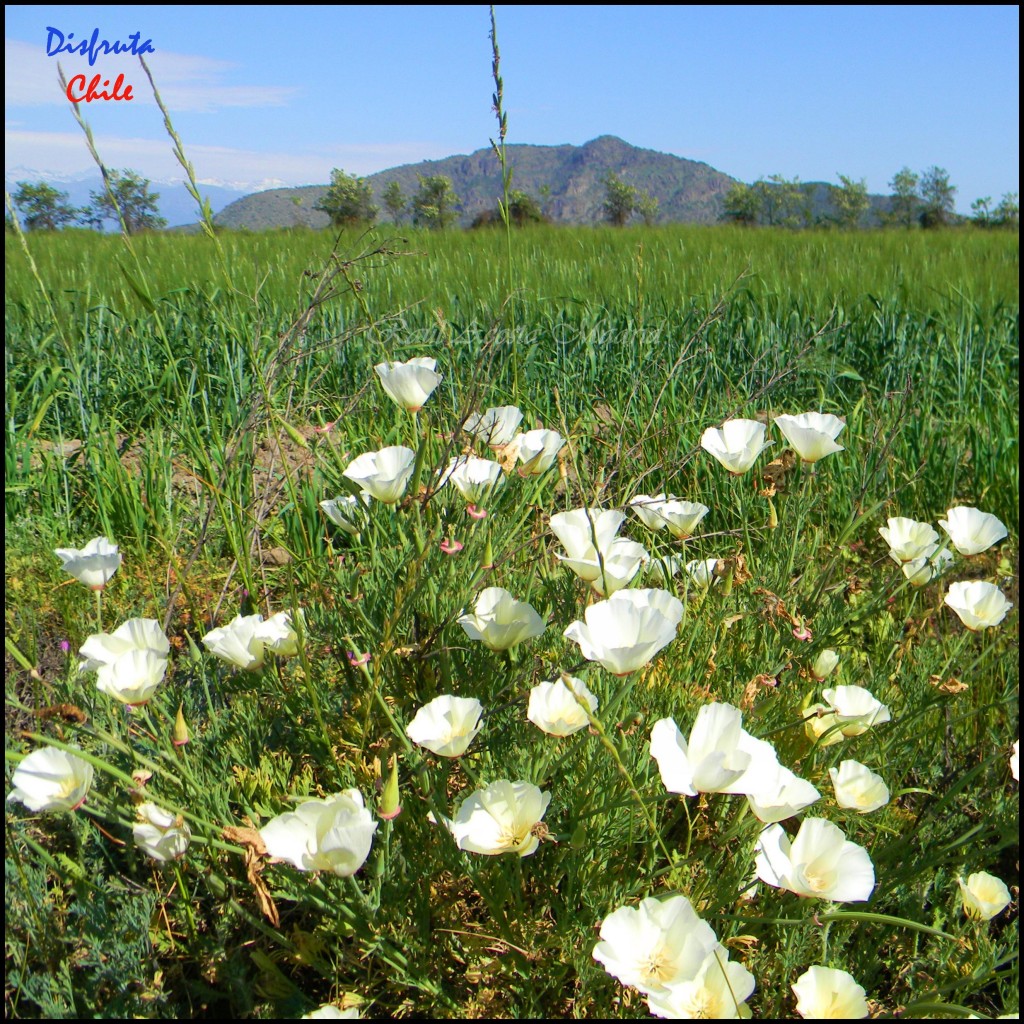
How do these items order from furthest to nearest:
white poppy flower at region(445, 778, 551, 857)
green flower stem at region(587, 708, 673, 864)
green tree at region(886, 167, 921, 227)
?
1. green tree at region(886, 167, 921, 227)
2. white poppy flower at region(445, 778, 551, 857)
3. green flower stem at region(587, 708, 673, 864)

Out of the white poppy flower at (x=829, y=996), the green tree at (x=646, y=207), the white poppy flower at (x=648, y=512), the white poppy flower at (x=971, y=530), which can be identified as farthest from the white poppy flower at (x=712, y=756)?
the green tree at (x=646, y=207)

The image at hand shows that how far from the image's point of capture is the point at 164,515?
7.83ft

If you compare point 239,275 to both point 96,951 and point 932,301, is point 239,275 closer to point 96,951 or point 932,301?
point 932,301

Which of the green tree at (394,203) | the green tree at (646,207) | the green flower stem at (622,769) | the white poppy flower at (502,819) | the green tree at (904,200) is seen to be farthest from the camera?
the green tree at (904,200)

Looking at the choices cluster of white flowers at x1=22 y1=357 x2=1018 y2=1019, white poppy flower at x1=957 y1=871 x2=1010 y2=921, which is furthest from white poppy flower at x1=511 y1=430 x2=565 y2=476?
white poppy flower at x1=957 y1=871 x2=1010 y2=921

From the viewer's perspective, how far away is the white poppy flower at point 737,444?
147cm

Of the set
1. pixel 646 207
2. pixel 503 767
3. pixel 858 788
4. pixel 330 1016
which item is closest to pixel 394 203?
pixel 646 207

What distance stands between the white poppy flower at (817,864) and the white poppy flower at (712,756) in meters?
0.08

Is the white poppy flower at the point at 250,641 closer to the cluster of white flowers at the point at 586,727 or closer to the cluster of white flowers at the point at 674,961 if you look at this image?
the cluster of white flowers at the point at 586,727

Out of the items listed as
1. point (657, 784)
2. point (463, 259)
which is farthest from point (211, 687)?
point (463, 259)

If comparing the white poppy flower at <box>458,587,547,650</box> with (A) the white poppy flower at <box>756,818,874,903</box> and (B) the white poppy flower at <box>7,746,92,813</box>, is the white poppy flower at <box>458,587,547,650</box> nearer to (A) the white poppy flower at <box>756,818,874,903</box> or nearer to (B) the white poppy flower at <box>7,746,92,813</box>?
(A) the white poppy flower at <box>756,818,874,903</box>

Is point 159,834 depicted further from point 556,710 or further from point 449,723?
point 556,710

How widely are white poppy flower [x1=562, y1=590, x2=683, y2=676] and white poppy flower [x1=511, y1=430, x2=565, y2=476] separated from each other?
0.38 meters

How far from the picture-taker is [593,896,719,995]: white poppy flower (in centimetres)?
85
